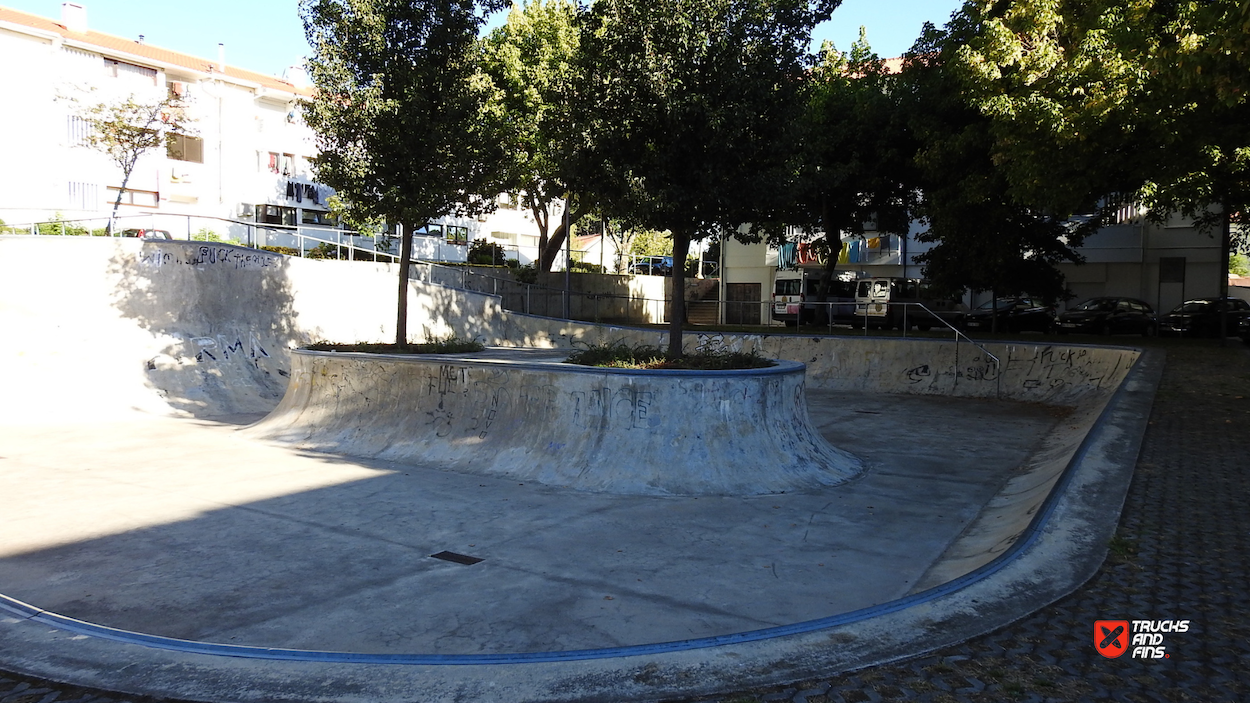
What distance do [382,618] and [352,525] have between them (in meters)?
2.43

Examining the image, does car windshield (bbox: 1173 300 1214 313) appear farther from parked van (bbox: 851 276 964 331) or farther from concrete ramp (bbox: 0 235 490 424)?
concrete ramp (bbox: 0 235 490 424)

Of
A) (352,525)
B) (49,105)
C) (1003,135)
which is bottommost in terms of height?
(352,525)

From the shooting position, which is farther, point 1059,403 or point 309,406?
point 1059,403

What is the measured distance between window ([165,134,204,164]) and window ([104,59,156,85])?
3.16m

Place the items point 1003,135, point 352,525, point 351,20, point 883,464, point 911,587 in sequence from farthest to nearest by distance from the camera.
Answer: point 1003,135
point 351,20
point 883,464
point 352,525
point 911,587

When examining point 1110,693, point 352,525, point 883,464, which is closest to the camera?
point 1110,693

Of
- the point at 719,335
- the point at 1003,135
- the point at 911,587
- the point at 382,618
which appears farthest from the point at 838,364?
the point at 382,618

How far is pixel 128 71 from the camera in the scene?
119ft

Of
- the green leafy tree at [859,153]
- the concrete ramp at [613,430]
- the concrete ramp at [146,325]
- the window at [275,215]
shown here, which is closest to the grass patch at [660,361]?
the concrete ramp at [613,430]

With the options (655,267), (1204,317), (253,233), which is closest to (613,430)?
(253,233)

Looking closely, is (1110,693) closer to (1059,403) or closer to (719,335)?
(1059,403)

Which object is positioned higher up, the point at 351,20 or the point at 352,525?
the point at 351,20

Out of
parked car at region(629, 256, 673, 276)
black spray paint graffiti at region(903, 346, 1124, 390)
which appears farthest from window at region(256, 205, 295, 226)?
black spray paint graffiti at region(903, 346, 1124, 390)

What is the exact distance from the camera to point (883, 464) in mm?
10289
